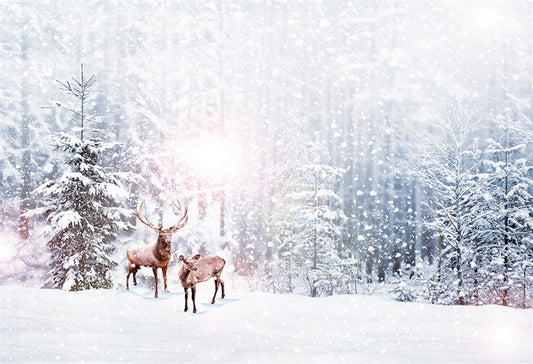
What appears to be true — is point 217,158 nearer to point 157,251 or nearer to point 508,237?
point 508,237

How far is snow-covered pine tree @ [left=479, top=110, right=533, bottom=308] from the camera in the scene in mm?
12891

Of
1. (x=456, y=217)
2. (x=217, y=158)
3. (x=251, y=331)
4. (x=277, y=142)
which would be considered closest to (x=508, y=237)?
(x=456, y=217)

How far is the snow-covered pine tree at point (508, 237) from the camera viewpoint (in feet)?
42.3

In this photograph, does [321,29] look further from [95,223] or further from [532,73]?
[95,223]

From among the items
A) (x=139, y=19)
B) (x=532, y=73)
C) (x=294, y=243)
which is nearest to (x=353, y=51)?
(x=532, y=73)

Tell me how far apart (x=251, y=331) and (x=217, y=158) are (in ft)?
56.8

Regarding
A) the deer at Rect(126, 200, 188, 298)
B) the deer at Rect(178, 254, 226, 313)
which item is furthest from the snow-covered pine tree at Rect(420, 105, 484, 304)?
the deer at Rect(126, 200, 188, 298)

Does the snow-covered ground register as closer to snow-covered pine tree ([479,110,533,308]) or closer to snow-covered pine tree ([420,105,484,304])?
snow-covered pine tree ([420,105,484,304])

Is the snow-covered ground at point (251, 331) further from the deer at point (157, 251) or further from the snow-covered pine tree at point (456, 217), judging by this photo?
the snow-covered pine tree at point (456, 217)

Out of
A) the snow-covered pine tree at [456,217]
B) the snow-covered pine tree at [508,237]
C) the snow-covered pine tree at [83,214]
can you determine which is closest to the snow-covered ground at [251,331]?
the snow-covered pine tree at [83,214]

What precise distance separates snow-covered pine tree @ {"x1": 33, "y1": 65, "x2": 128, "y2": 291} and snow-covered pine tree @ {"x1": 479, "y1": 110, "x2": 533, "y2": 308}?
436 inches

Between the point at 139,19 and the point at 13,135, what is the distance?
10438 millimetres

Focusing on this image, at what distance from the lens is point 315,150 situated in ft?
59.3

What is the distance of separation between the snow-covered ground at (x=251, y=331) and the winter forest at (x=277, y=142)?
4.65 meters
